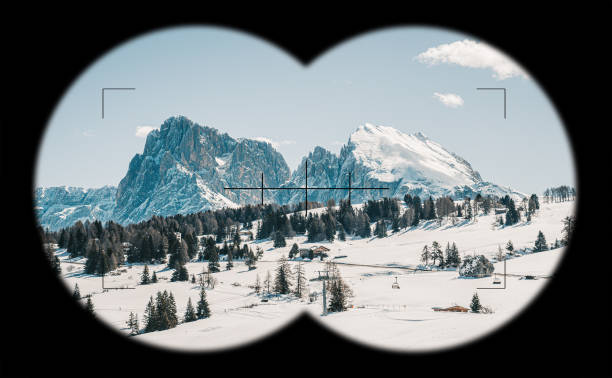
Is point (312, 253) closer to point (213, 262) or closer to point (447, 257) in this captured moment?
point (213, 262)

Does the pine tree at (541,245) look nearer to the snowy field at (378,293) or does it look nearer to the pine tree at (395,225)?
the snowy field at (378,293)

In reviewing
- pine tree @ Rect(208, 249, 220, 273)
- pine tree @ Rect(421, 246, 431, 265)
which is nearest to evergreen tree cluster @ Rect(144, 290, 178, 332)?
pine tree @ Rect(208, 249, 220, 273)

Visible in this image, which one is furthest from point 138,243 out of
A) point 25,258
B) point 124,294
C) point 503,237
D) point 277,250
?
point 25,258

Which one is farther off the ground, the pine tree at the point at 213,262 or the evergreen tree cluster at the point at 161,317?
the evergreen tree cluster at the point at 161,317

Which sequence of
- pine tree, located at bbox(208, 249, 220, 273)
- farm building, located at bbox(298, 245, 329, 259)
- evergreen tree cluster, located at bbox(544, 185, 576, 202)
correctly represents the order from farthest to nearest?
evergreen tree cluster, located at bbox(544, 185, 576, 202) < farm building, located at bbox(298, 245, 329, 259) < pine tree, located at bbox(208, 249, 220, 273)

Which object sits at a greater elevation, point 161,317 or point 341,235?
point 161,317

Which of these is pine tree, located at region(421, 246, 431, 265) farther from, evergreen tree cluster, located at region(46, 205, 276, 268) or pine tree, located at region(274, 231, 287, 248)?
evergreen tree cluster, located at region(46, 205, 276, 268)

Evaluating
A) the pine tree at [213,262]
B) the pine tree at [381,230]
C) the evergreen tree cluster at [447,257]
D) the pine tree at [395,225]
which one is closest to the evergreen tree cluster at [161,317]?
the pine tree at [213,262]

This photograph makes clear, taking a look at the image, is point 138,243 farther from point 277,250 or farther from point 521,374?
point 521,374

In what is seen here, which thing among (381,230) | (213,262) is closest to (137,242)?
(213,262)
